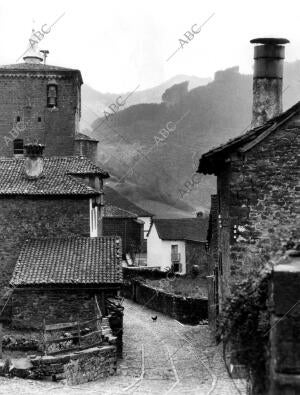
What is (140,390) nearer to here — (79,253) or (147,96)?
(79,253)

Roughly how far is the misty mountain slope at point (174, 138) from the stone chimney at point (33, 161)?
59281mm

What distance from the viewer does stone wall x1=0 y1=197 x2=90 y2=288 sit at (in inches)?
1073

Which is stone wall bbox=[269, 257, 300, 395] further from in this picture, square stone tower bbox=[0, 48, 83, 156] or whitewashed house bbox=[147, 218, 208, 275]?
whitewashed house bbox=[147, 218, 208, 275]

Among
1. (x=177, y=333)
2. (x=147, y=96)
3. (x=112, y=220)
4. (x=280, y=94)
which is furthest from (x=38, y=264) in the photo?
(x=147, y=96)

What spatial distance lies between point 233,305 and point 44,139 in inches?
1540

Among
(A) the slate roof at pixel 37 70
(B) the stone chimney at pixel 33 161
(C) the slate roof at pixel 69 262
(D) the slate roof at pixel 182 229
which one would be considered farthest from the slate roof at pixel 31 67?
(C) the slate roof at pixel 69 262

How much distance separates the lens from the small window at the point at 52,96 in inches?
1754

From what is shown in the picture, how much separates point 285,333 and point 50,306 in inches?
751

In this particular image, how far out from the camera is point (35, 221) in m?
27.4

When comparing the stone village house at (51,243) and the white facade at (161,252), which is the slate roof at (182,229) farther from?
the stone village house at (51,243)

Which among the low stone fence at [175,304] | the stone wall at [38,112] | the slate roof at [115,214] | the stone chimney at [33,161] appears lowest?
the low stone fence at [175,304]

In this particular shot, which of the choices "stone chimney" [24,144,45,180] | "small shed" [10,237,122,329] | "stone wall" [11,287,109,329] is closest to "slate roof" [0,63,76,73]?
"stone chimney" [24,144,45,180]

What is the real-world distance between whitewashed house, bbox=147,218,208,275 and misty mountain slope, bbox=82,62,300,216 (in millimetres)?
31743

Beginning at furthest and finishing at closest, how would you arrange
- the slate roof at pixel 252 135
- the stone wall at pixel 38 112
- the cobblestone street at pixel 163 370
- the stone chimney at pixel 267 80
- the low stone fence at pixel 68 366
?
the stone wall at pixel 38 112
the stone chimney at pixel 267 80
the low stone fence at pixel 68 366
the slate roof at pixel 252 135
the cobblestone street at pixel 163 370
